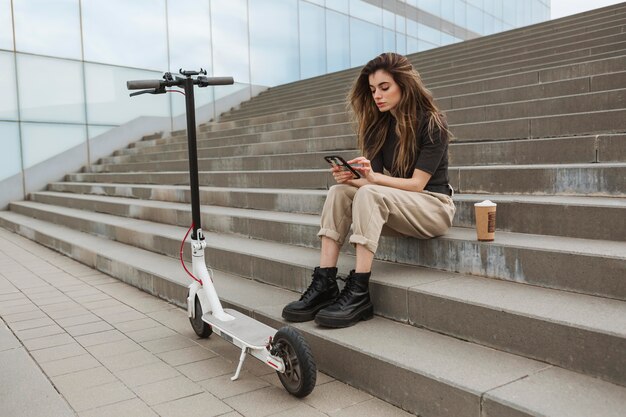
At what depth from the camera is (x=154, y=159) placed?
376 inches

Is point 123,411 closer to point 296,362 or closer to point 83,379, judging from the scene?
point 83,379

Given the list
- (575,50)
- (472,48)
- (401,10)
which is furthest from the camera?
(401,10)

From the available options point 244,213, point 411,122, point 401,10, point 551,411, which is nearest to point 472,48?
point 244,213

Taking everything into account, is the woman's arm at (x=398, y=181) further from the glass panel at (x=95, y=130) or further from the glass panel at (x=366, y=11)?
the glass panel at (x=366, y=11)

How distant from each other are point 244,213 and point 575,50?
4477 millimetres

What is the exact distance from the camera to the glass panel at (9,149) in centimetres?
1010

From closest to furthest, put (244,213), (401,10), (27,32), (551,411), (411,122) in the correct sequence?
(551,411) → (411,122) → (244,213) → (27,32) → (401,10)

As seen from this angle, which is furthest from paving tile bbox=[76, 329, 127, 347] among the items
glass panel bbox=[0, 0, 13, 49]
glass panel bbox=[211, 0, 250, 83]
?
glass panel bbox=[211, 0, 250, 83]

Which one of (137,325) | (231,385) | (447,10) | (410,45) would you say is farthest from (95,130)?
(447,10)

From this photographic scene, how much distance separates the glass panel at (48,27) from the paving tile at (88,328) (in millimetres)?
8528

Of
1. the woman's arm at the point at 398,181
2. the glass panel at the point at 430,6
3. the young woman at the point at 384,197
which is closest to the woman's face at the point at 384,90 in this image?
the young woman at the point at 384,197

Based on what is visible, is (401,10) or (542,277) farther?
(401,10)

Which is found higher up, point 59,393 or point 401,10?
point 401,10

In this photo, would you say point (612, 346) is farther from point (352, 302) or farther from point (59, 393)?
point (59, 393)
